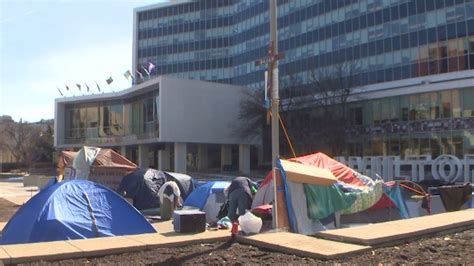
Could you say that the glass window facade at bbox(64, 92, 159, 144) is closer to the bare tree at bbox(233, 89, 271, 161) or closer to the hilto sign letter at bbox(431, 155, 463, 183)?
the bare tree at bbox(233, 89, 271, 161)

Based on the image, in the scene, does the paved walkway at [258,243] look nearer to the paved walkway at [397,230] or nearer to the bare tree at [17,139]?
→ the paved walkway at [397,230]

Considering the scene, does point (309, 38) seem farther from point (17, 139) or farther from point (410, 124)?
point (17, 139)

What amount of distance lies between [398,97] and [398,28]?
Answer: 690 cm

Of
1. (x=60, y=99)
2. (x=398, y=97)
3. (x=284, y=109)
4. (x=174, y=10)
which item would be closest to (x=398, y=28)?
(x=398, y=97)

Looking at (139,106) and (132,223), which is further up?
(139,106)

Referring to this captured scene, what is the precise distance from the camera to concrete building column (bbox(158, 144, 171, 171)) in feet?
222

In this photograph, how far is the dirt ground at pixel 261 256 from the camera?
829cm

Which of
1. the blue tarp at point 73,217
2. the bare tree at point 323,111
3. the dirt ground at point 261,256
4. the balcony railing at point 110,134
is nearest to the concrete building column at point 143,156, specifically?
the balcony railing at point 110,134

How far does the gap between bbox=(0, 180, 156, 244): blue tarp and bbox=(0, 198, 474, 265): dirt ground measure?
3.20 meters

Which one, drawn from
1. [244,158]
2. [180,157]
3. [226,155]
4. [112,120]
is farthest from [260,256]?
[112,120]

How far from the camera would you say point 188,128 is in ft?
208

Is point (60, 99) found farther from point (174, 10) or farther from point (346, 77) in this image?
point (346, 77)

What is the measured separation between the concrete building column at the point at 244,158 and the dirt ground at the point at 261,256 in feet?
193

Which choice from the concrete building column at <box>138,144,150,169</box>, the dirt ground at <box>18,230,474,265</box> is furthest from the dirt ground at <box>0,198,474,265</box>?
the concrete building column at <box>138,144,150,169</box>
